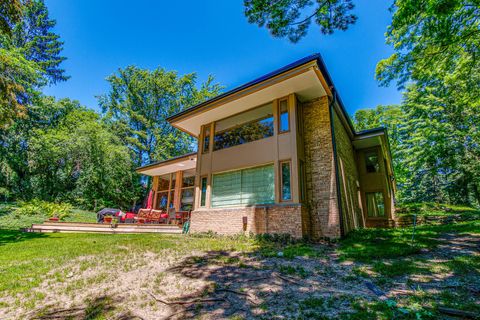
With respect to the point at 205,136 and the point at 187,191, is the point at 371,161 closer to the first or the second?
the point at 205,136

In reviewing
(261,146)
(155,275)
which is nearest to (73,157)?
(261,146)

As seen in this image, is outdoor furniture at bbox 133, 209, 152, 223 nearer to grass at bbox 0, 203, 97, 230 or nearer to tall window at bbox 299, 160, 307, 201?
grass at bbox 0, 203, 97, 230

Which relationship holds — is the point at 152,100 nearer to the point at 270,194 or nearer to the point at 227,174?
the point at 227,174

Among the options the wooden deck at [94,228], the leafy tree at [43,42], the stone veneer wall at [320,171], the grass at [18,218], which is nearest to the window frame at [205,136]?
the wooden deck at [94,228]

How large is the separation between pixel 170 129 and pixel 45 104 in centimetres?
1214

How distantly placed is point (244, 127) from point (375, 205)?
954 cm

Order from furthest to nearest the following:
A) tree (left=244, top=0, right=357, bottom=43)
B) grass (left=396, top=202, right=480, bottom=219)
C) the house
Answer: grass (left=396, top=202, right=480, bottom=219)
the house
tree (left=244, top=0, right=357, bottom=43)

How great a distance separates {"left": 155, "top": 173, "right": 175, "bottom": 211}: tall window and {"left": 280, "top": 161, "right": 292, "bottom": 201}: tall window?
11.9 metres

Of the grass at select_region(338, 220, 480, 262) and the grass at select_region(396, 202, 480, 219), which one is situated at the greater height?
the grass at select_region(396, 202, 480, 219)

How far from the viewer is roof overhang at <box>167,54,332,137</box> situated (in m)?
7.59

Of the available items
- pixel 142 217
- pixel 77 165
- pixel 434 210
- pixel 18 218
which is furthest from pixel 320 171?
pixel 77 165

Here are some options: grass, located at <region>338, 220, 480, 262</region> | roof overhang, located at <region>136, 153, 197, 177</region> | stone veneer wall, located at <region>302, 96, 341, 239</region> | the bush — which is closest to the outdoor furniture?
roof overhang, located at <region>136, 153, 197, 177</region>

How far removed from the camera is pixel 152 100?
92.1 ft

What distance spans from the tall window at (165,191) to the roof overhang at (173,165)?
73cm
